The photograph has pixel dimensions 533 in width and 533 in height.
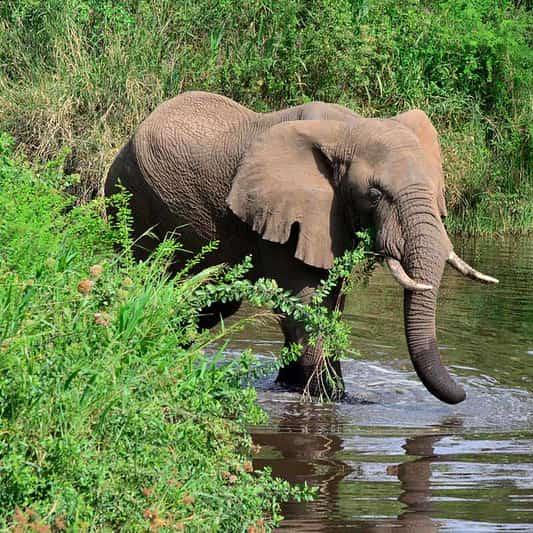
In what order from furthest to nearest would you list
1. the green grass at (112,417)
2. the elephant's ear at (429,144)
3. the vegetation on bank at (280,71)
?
1. the vegetation on bank at (280,71)
2. the elephant's ear at (429,144)
3. the green grass at (112,417)

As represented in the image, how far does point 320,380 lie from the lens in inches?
316

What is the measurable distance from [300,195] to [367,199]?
0.49 metres

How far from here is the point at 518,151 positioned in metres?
16.7

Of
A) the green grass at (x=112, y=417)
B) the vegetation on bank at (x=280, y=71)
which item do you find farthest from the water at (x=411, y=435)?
the vegetation on bank at (x=280, y=71)

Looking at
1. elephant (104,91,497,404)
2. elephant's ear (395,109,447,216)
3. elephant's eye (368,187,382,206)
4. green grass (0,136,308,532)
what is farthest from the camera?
elephant's ear (395,109,447,216)

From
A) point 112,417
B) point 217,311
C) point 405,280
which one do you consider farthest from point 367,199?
point 112,417

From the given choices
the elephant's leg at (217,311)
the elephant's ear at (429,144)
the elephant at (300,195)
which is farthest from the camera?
the elephant's leg at (217,311)

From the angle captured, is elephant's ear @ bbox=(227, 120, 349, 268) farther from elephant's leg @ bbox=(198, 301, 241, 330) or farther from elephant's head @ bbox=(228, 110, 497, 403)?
elephant's leg @ bbox=(198, 301, 241, 330)

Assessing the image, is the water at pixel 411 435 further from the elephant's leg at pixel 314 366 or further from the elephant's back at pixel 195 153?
the elephant's back at pixel 195 153

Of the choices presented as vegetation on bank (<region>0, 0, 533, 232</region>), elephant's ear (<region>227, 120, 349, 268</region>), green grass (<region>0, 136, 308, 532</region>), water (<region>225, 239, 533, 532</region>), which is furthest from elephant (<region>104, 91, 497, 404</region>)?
vegetation on bank (<region>0, 0, 533, 232</region>)

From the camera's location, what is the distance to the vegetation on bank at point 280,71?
1409cm

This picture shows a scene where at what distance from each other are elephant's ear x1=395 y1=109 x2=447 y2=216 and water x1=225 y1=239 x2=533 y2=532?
3.91 feet

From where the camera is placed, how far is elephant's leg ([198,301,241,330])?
9.16 meters

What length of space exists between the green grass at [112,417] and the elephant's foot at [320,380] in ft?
7.91
